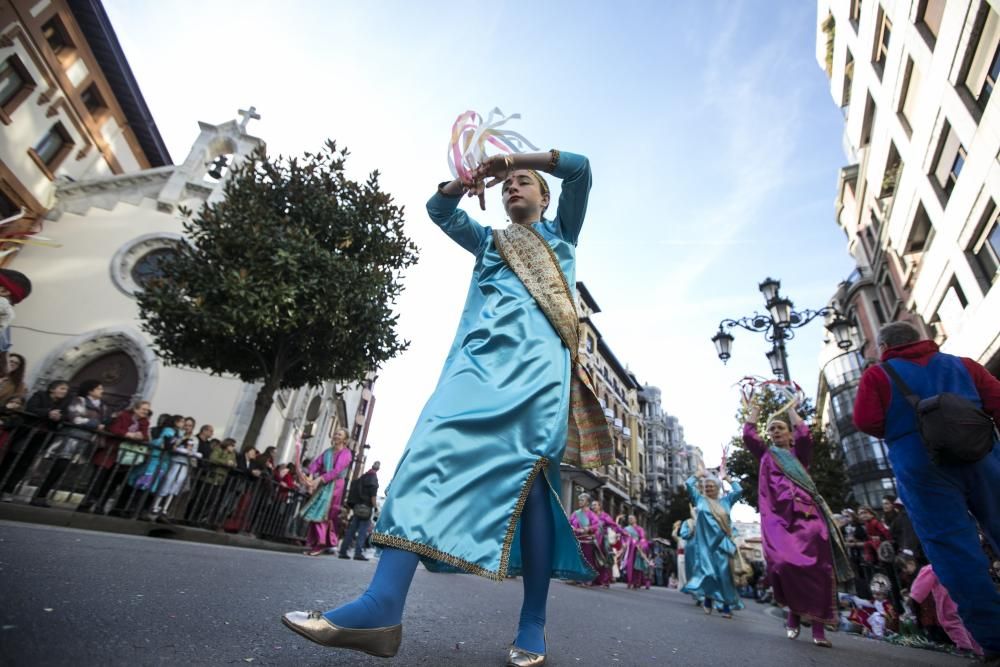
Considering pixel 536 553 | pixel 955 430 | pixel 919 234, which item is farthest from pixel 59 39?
pixel 919 234

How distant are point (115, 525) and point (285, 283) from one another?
17.5 feet

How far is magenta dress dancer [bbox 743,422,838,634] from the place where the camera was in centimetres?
459

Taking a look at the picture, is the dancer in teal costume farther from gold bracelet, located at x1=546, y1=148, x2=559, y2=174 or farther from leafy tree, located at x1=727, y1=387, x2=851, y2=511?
leafy tree, located at x1=727, y1=387, x2=851, y2=511

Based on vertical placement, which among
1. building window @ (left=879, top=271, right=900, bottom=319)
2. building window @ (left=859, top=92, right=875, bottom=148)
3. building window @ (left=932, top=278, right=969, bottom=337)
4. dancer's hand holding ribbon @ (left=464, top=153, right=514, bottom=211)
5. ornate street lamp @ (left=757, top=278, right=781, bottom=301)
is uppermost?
building window @ (left=859, top=92, right=875, bottom=148)

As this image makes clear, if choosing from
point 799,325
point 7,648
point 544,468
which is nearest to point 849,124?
point 799,325

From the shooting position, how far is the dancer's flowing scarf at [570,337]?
7.25 feet

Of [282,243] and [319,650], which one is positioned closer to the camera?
[319,650]

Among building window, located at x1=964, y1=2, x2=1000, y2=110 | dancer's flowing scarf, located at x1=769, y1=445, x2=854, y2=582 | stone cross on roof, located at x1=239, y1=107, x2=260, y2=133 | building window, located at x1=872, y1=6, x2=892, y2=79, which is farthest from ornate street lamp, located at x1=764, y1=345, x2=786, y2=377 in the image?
stone cross on roof, located at x1=239, y1=107, x2=260, y2=133

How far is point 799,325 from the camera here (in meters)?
11.0

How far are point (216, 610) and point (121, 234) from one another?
18.5 meters

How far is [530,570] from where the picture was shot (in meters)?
1.90

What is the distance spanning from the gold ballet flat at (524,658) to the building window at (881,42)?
20.8m

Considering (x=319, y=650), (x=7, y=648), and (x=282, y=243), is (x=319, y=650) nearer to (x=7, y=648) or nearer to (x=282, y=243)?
(x=7, y=648)

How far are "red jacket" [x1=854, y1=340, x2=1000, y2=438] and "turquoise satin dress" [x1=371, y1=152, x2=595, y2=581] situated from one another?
212 cm
